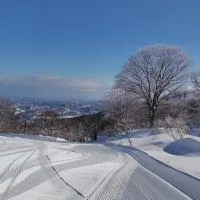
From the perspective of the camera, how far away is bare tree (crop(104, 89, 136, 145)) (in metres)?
46.8

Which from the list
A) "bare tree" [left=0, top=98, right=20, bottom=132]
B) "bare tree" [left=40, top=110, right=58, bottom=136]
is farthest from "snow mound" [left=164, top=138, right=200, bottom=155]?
"bare tree" [left=0, top=98, right=20, bottom=132]

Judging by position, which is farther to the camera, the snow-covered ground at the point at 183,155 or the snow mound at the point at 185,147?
the snow mound at the point at 185,147

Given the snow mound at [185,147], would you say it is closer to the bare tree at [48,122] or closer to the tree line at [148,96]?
the tree line at [148,96]

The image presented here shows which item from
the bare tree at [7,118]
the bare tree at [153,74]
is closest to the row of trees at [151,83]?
the bare tree at [153,74]

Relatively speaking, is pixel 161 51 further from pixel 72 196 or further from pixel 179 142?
pixel 72 196

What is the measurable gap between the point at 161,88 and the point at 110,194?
123 ft

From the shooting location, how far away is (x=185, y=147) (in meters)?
18.8

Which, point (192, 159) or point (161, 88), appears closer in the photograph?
point (192, 159)

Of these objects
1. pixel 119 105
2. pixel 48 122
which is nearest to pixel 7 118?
pixel 48 122

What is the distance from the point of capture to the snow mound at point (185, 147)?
18.0 metres

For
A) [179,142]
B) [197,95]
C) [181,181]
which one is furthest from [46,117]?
[181,181]

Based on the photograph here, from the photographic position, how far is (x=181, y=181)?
34.0 feet

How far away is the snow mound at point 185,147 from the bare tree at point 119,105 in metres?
Answer: 23.6

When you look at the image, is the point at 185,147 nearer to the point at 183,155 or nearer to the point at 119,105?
the point at 183,155
